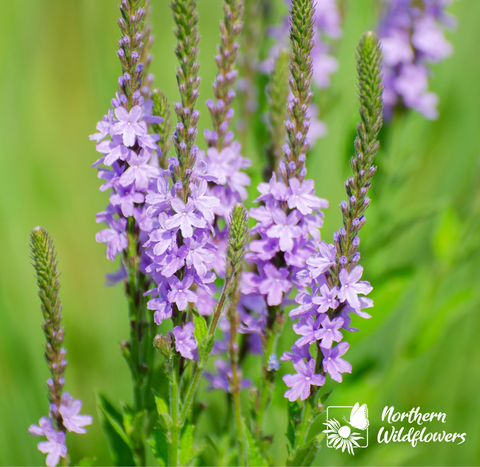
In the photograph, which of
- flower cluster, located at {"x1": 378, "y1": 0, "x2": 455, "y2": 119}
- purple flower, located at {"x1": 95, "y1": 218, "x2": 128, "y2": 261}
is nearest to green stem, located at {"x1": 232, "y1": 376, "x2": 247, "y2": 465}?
purple flower, located at {"x1": 95, "y1": 218, "x2": 128, "y2": 261}

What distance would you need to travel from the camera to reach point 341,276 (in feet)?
2.63

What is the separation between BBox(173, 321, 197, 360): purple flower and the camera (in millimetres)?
840

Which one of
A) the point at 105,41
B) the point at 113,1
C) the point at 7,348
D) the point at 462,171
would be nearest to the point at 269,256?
the point at 7,348

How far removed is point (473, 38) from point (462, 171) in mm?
765

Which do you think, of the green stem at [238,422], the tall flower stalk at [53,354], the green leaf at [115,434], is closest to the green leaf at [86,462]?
the tall flower stalk at [53,354]

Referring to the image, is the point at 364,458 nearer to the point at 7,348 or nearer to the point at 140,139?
the point at 7,348

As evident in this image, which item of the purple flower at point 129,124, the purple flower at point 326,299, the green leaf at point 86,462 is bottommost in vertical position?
the green leaf at point 86,462

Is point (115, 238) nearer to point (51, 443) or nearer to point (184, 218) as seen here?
point (184, 218)

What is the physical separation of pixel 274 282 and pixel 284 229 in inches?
4.1

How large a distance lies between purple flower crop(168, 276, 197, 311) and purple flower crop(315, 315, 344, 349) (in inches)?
8.5

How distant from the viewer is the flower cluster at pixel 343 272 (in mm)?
792

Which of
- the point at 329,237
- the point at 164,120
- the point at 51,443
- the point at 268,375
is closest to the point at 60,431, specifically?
the point at 51,443

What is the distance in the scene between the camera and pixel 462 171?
93.9 inches

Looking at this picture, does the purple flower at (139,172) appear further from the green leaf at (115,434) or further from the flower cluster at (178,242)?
the green leaf at (115,434)
